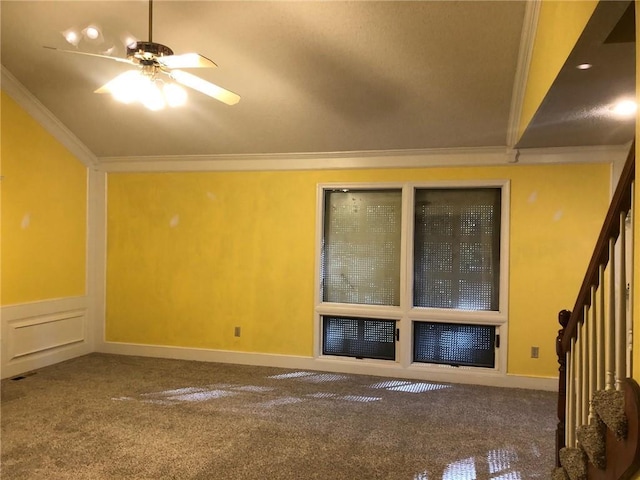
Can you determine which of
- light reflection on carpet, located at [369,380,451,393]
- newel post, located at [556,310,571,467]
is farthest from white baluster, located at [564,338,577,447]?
light reflection on carpet, located at [369,380,451,393]

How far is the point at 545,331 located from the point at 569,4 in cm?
312

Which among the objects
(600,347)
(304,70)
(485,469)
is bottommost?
(485,469)

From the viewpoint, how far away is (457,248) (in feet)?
14.9

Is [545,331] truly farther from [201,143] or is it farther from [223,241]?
[201,143]

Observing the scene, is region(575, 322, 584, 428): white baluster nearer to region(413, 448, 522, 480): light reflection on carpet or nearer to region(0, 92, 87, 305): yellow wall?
region(413, 448, 522, 480): light reflection on carpet

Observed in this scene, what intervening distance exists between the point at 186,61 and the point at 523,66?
2.28m

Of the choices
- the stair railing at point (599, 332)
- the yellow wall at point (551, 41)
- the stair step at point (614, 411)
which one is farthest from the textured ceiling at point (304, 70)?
the stair step at point (614, 411)

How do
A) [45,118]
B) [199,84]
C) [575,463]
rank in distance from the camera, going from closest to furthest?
[575,463]
[199,84]
[45,118]

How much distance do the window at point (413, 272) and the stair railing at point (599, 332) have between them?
85.2 inches

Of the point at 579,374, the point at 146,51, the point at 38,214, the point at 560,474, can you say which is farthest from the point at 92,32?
the point at 560,474

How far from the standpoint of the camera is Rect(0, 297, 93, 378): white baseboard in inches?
172

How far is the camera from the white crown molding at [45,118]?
13.8ft

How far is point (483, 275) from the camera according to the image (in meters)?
4.49

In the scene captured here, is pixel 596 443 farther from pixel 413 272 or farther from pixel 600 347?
pixel 413 272
